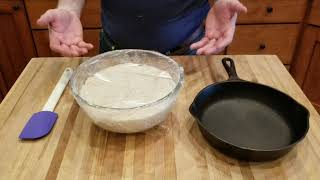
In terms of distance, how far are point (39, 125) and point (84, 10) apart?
1.05m

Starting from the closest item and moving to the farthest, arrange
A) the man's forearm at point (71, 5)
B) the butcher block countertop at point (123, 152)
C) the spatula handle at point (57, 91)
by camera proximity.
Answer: the butcher block countertop at point (123, 152) → the spatula handle at point (57, 91) → the man's forearm at point (71, 5)

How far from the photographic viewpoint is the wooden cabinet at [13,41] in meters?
1.52

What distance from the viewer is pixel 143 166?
0.51 m

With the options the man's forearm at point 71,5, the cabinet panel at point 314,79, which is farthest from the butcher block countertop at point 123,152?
the cabinet panel at point 314,79

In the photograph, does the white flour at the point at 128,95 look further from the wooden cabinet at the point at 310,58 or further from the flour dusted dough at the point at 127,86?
the wooden cabinet at the point at 310,58

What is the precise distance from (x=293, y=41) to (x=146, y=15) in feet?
3.55

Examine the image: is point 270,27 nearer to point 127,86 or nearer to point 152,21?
point 152,21

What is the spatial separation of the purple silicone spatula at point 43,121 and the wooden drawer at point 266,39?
1.17m

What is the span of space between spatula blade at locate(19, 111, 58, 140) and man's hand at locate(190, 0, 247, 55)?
0.35 m

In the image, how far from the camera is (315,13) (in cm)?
149

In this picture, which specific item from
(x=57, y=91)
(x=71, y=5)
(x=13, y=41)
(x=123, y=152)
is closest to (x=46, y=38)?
(x=13, y=41)

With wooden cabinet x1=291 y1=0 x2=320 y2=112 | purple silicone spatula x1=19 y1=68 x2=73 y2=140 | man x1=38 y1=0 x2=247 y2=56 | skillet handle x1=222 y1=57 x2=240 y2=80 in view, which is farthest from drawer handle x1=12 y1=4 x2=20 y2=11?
wooden cabinet x1=291 y1=0 x2=320 y2=112

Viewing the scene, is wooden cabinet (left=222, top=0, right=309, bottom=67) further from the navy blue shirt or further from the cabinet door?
the navy blue shirt

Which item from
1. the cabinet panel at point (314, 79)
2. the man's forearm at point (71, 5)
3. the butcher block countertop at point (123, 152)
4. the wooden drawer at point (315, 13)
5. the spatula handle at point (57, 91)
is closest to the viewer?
the butcher block countertop at point (123, 152)
